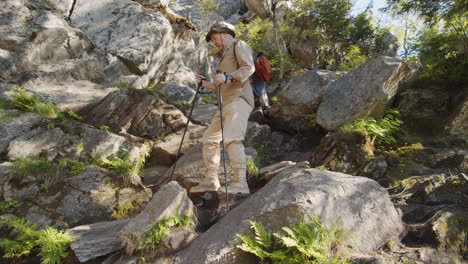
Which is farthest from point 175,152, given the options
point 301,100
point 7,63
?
point 7,63

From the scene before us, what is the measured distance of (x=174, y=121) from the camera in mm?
9367

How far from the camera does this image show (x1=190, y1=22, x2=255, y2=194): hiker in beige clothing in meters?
4.73

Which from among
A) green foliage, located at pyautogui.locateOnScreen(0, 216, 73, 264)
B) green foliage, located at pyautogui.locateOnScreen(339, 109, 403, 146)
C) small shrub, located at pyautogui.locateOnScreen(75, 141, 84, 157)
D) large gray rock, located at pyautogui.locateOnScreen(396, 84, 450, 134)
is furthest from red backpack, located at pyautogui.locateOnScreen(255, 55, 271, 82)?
large gray rock, located at pyautogui.locateOnScreen(396, 84, 450, 134)

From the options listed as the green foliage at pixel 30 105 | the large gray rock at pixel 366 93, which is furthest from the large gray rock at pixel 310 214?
the green foliage at pixel 30 105

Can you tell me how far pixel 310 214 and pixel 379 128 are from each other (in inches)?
211

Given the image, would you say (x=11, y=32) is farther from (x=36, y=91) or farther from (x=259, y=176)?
(x=259, y=176)

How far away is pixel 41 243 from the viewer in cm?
393

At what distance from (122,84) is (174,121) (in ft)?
12.1

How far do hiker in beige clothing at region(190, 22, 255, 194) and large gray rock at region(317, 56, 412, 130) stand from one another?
445cm

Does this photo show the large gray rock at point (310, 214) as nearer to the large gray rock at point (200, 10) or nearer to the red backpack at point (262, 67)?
the red backpack at point (262, 67)

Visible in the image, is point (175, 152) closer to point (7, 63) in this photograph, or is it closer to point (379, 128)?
point (379, 128)

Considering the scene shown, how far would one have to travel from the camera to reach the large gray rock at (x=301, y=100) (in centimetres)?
1004

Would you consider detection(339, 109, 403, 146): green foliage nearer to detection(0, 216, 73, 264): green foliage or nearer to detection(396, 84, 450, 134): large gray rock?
detection(396, 84, 450, 134): large gray rock

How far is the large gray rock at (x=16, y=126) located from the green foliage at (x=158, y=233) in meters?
5.27
